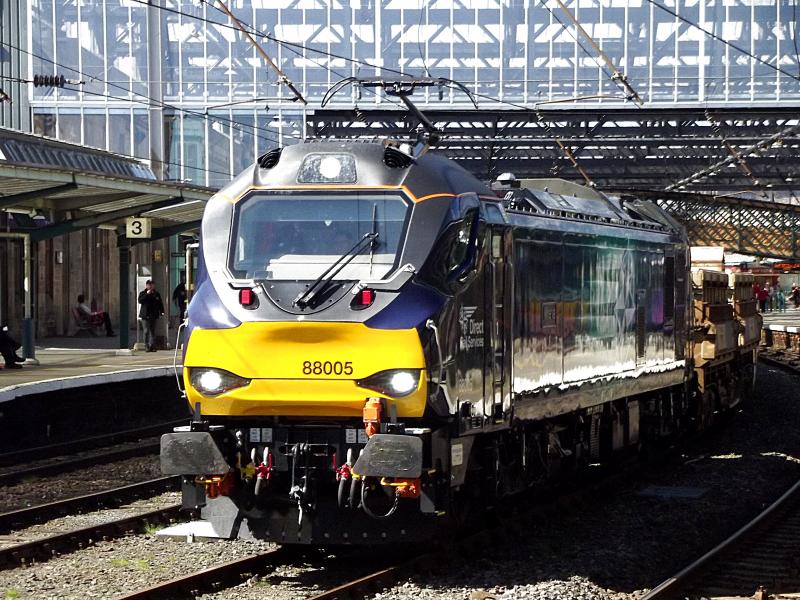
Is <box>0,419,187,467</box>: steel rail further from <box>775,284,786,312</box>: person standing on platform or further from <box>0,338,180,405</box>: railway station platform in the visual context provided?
<box>775,284,786,312</box>: person standing on platform

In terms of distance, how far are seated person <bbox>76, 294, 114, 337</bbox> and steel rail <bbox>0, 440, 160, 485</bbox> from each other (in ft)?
66.1

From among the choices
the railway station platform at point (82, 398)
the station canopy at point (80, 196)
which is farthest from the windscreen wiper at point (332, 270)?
the station canopy at point (80, 196)

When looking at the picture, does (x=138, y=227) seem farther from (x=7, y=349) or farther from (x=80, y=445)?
(x=80, y=445)

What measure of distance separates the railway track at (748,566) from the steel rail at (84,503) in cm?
634

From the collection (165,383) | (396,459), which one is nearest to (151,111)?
(165,383)

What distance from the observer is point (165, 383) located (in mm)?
26016

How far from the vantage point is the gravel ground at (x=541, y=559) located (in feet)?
35.6

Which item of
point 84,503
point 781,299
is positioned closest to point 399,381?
point 84,503

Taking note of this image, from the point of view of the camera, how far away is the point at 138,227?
2850cm

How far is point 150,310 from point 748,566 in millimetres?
21727

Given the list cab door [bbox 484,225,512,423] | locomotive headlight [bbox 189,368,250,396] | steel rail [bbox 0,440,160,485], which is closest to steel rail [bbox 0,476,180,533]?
steel rail [bbox 0,440,160,485]

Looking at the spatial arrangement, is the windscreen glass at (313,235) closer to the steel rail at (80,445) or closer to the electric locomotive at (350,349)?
the electric locomotive at (350,349)

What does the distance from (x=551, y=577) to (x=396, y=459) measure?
1789mm

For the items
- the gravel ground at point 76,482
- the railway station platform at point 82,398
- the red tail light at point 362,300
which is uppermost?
the red tail light at point 362,300
